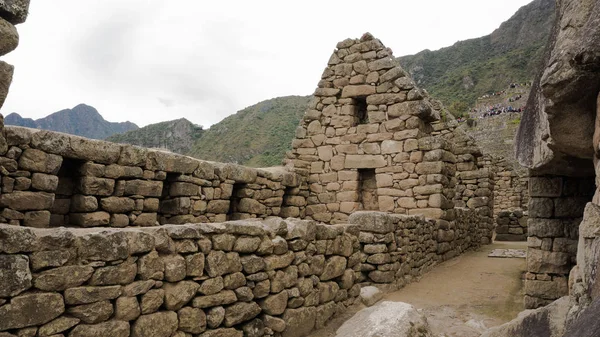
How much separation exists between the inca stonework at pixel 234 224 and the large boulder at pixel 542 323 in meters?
2.18

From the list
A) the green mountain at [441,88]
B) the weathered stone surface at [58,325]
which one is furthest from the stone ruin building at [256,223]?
the green mountain at [441,88]

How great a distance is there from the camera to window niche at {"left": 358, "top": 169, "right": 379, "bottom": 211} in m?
10.3

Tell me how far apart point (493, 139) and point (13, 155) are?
35669mm

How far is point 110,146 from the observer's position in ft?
18.1

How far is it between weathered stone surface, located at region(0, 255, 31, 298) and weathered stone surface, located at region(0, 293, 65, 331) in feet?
0.18

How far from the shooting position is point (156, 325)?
321cm

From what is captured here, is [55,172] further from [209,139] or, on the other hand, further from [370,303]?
[209,139]

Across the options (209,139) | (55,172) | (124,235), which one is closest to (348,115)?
(55,172)

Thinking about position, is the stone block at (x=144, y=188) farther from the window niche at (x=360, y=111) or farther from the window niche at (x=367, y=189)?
the window niche at (x=360, y=111)

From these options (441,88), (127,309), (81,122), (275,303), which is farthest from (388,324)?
(81,122)

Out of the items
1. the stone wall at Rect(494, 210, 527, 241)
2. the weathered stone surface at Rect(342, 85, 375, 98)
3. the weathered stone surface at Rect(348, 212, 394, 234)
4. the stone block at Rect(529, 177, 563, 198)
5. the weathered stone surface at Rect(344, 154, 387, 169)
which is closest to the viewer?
the stone block at Rect(529, 177, 563, 198)

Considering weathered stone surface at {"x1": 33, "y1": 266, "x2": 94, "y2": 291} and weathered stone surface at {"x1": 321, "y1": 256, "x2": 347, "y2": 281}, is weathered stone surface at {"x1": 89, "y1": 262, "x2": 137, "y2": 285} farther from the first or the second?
weathered stone surface at {"x1": 321, "y1": 256, "x2": 347, "y2": 281}

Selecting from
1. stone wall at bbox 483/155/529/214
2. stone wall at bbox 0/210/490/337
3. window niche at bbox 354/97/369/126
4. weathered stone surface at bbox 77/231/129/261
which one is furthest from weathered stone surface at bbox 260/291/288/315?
stone wall at bbox 483/155/529/214

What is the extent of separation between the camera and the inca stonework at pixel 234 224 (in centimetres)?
279
